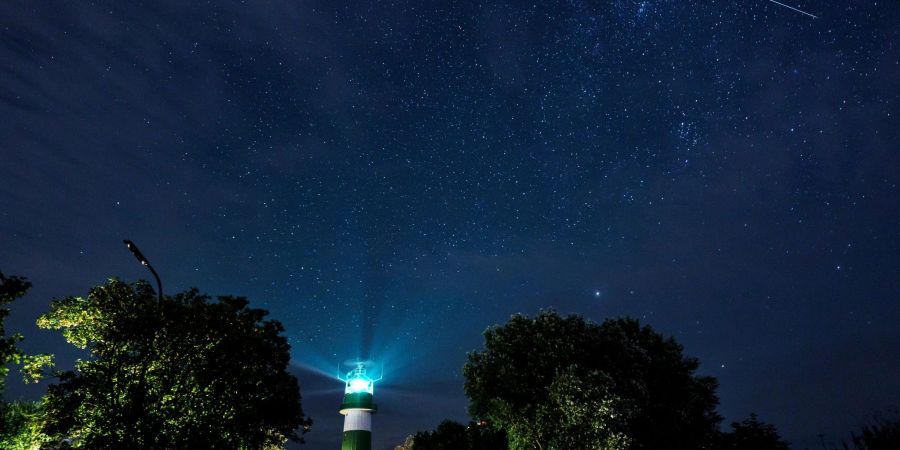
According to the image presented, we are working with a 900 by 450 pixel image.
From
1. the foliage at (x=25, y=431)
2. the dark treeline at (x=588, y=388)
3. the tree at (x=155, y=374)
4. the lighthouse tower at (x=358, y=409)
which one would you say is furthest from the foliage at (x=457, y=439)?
the foliage at (x=25, y=431)

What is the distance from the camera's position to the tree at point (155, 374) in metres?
18.4

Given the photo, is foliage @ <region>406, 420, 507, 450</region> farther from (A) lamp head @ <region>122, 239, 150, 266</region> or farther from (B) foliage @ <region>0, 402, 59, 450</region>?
(A) lamp head @ <region>122, 239, 150, 266</region>

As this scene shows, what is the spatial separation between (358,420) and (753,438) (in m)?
43.0

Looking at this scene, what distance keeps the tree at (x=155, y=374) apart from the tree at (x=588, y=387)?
13783 mm

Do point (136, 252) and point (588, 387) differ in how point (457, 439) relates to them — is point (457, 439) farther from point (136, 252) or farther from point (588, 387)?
point (136, 252)

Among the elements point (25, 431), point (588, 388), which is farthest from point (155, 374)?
point (588, 388)

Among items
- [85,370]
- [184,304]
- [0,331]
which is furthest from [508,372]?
[0,331]

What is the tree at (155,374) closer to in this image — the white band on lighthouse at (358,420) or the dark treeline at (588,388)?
the dark treeline at (588,388)

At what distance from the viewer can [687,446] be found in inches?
1187

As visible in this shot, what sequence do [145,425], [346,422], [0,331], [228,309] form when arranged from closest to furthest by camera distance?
1. [0,331]
2. [145,425]
3. [228,309]
4. [346,422]

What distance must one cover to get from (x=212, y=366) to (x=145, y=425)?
319cm

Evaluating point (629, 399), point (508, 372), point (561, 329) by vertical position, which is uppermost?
point (561, 329)

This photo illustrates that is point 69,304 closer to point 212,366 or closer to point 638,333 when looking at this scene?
point 212,366

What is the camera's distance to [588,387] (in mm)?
25047
